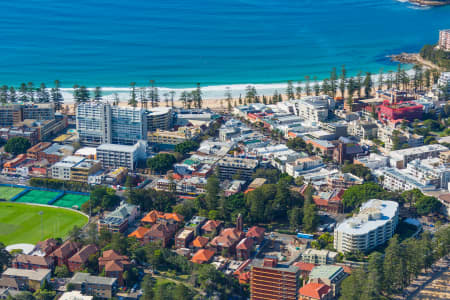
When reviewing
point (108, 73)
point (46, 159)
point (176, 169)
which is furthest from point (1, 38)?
point (176, 169)

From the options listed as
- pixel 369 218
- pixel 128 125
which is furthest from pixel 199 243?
pixel 128 125

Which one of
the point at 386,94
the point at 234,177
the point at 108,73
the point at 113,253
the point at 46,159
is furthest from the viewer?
the point at 108,73

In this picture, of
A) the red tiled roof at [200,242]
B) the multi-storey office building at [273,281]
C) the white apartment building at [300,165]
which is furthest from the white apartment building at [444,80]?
the multi-storey office building at [273,281]

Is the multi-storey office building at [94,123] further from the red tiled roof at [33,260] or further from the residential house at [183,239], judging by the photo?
the red tiled roof at [33,260]

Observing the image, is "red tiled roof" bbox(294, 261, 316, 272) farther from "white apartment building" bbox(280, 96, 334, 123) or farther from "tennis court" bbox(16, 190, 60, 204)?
"white apartment building" bbox(280, 96, 334, 123)

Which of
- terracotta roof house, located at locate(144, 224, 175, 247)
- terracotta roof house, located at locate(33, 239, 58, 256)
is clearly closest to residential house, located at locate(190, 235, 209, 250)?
terracotta roof house, located at locate(144, 224, 175, 247)

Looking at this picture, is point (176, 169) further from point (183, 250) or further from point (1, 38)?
point (1, 38)
